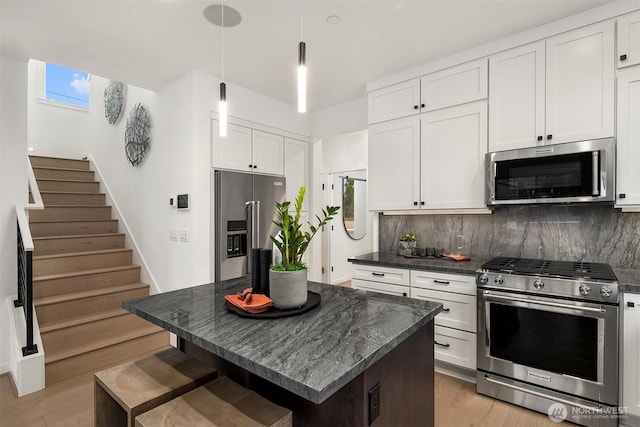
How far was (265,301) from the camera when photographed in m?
1.41

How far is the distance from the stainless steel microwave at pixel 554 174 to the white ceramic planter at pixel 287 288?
75.6 inches

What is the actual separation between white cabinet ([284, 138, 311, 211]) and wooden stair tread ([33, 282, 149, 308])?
2001 millimetres

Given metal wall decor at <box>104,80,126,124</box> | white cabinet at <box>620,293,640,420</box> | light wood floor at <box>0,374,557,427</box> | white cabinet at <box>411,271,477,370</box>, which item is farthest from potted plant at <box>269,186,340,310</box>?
metal wall decor at <box>104,80,126,124</box>

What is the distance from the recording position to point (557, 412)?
2.07m

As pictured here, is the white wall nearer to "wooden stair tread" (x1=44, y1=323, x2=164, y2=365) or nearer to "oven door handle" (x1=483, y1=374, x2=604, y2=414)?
"wooden stair tread" (x1=44, y1=323, x2=164, y2=365)

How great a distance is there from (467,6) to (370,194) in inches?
68.6

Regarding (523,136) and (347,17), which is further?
(523,136)

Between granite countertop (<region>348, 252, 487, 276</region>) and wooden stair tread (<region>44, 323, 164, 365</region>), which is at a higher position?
granite countertop (<region>348, 252, 487, 276</region>)

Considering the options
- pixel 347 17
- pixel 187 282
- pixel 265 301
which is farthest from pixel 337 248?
pixel 265 301

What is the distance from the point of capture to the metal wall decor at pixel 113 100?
170 inches

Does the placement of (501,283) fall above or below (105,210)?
below

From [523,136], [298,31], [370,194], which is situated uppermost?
[298,31]

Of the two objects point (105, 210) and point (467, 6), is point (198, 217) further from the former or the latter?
point (467, 6)

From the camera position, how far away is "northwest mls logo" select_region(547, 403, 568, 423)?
205 cm
